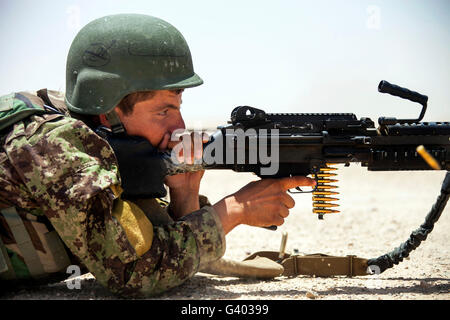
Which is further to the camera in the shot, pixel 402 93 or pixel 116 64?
pixel 402 93

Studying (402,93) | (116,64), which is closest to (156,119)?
(116,64)

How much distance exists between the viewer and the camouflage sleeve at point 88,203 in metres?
3.46

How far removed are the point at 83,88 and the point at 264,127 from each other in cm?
138

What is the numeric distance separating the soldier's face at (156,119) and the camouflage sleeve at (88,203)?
1.37 feet

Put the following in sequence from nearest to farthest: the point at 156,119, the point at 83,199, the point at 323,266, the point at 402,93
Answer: the point at 83,199 → the point at 156,119 → the point at 402,93 → the point at 323,266

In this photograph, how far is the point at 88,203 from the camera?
3.48 metres

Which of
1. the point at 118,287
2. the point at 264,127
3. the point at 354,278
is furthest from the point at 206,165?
the point at 354,278

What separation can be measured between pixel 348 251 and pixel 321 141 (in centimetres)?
249

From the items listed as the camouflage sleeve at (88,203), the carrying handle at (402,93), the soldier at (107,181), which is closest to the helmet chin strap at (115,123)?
the soldier at (107,181)

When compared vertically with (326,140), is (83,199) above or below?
below

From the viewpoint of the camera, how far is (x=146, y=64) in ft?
13.3

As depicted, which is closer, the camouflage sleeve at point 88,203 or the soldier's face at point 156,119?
the camouflage sleeve at point 88,203

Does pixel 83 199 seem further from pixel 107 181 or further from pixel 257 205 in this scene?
pixel 257 205

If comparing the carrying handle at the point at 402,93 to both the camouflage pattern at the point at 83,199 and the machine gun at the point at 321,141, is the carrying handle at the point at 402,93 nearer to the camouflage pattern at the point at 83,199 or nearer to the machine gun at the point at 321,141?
the machine gun at the point at 321,141
